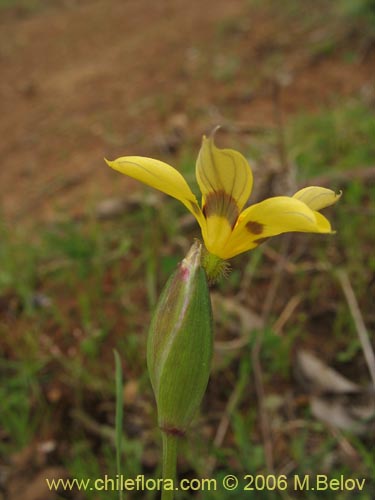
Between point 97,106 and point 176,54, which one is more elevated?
point 176,54

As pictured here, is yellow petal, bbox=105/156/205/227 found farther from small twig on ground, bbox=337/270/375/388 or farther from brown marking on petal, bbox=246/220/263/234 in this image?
small twig on ground, bbox=337/270/375/388

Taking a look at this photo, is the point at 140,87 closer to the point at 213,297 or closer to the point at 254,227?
the point at 213,297

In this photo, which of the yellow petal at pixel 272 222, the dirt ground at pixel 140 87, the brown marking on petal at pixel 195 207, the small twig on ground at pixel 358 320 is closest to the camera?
the yellow petal at pixel 272 222

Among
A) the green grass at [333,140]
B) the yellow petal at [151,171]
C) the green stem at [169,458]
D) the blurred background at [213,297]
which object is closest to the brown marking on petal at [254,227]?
the yellow petal at [151,171]

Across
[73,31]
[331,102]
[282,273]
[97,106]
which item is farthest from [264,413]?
[73,31]

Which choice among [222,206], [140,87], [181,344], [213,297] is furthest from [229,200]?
[140,87]

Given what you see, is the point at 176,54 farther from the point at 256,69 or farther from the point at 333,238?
the point at 333,238

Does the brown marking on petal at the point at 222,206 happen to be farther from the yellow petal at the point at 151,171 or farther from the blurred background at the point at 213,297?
the blurred background at the point at 213,297
